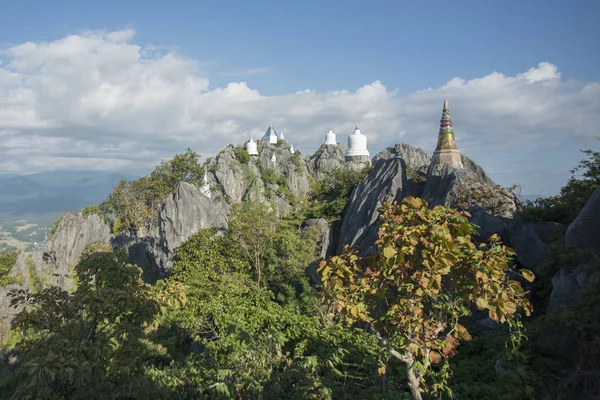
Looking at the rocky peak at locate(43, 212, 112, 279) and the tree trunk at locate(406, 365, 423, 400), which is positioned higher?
the tree trunk at locate(406, 365, 423, 400)

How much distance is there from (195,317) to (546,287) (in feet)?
37.5

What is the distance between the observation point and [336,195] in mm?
32594

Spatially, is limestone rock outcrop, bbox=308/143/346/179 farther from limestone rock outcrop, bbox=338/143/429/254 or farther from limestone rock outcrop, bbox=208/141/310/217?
limestone rock outcrop, bbox=338/143/429/254

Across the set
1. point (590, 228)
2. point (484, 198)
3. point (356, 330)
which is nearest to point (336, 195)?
point (484, 198)

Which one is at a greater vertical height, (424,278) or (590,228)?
(590,228)

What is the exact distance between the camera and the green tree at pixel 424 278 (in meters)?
4.91

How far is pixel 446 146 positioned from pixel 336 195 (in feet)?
36.1

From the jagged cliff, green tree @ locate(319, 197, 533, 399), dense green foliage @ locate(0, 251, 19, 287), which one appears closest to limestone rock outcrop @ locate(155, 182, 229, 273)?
the jagged cliff

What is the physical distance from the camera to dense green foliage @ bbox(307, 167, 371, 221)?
92.8 feet

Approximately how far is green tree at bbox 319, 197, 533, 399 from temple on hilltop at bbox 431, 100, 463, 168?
63.6 feet

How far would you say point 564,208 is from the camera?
14078 millimetres

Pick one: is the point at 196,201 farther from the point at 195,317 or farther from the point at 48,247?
the point at 48,247

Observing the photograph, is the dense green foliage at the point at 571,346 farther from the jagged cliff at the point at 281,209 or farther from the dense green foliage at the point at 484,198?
the dense green foliage at the point at 484,198

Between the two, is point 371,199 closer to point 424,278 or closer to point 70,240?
point 424,278
